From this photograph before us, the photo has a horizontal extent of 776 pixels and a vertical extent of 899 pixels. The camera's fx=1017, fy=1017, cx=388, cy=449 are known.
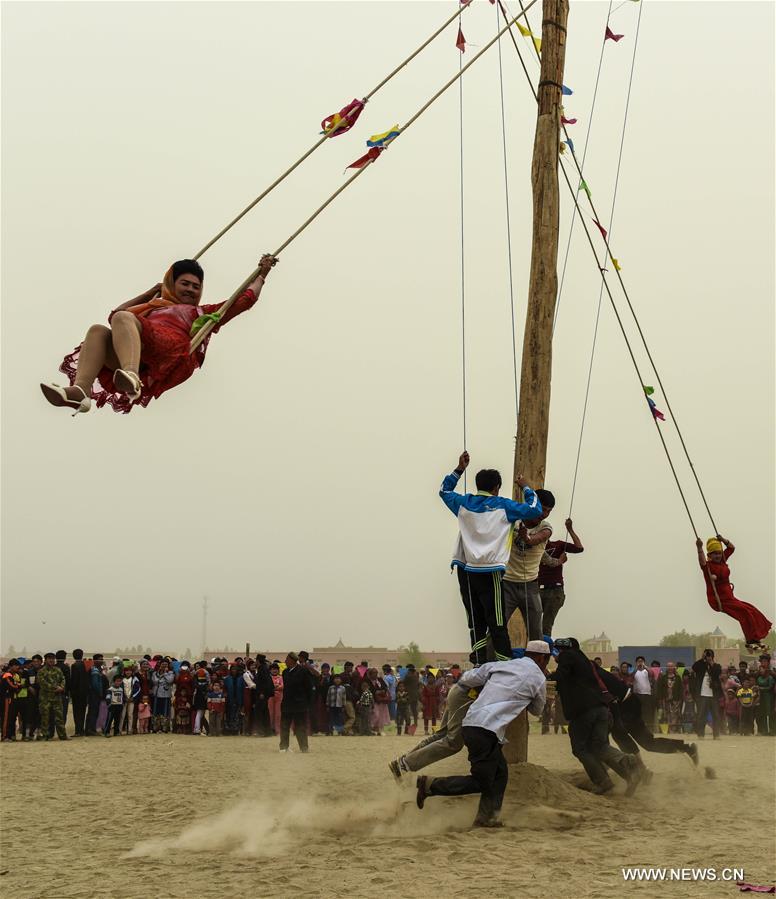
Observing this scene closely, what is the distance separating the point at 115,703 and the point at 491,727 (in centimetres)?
1381

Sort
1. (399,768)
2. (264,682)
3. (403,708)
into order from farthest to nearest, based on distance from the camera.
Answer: (403,708), (264,682), (399,768)

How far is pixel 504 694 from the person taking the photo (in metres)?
8.62

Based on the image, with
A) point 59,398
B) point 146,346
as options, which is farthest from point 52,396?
point 146,346

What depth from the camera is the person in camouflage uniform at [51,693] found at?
733 inches

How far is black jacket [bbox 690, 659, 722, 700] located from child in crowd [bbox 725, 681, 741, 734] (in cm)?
70

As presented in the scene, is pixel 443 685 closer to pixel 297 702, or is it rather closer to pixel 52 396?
pixel 297 702

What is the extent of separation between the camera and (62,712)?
763 inches

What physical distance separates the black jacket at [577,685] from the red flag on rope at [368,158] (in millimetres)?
5437

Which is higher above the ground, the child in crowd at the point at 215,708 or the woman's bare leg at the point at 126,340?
the woman's bare leg at the point at 126,340

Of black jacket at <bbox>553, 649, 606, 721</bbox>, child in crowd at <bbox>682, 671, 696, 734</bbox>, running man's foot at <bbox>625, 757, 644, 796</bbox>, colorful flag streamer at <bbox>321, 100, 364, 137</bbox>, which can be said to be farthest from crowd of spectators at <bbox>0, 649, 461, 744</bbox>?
colorful flag streamer at <bbox>321, 100, 364, 137</bbox>

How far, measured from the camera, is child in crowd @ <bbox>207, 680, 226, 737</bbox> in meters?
21.1

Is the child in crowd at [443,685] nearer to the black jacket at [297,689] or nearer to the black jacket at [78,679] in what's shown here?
the black jacket at [297,689]

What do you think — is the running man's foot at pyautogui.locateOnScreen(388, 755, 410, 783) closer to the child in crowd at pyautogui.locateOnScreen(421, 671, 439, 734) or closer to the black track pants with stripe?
the black track pants with stripe

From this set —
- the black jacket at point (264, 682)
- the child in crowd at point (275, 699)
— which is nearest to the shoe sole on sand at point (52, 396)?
the black jacket at point (264, 682)
